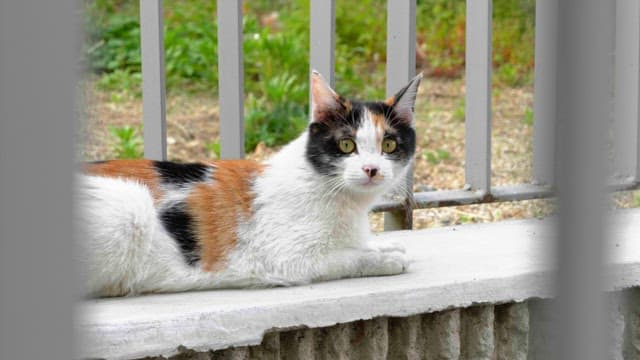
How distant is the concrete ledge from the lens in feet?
7.20

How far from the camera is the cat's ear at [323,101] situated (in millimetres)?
2660

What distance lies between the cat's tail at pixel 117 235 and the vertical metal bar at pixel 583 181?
70.7 inches

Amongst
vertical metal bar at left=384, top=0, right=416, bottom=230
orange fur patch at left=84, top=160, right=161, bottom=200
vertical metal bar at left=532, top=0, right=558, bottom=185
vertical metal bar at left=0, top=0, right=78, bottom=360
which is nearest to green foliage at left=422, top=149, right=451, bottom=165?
vertical metal bar at left=384, top=0, right=416, bottom=230

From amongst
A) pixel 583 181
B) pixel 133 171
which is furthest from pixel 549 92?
pixel 133 171

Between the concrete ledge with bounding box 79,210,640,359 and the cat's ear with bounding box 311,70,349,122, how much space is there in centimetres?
42

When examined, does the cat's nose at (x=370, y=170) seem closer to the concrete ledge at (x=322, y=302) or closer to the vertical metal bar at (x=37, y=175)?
the concrete ledge at (x=322, y=302)

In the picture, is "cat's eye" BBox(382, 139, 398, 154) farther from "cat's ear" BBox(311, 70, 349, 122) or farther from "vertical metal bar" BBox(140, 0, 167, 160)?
"vertical metal bar" BBox(140, 0, 167, 160)

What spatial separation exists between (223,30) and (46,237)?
2.41m

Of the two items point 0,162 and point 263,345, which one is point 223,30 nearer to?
point 263,345

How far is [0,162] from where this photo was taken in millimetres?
573

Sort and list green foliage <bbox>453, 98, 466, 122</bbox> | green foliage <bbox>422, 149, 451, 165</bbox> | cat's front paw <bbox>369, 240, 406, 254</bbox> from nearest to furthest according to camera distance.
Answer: cat's front paw <bbox>369, 240, 406, 254</bbox> → green foliage <bbox>422, 149, 451, 165</bbox> → green foliage <bbox>453, 98, 466, 122</bbox>

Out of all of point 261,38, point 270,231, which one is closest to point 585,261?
point 270,231

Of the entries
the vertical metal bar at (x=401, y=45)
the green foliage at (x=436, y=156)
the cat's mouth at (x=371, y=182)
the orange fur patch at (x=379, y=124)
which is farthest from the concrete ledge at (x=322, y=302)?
the green foliage at (x=436, y=156)

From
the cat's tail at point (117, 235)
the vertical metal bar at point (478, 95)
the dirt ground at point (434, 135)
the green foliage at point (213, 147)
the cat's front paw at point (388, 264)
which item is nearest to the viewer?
A: the cat's tail at point (117, 235)
